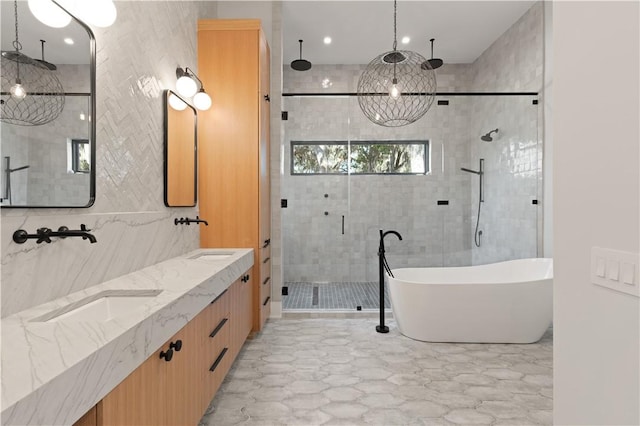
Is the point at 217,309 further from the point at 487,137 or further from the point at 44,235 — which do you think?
the point at 487,137

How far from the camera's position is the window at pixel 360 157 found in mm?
4004

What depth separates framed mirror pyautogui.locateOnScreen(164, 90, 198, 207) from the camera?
2.48m

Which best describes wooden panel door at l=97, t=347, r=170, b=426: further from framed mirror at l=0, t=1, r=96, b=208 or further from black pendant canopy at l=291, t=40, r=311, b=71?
black pendant canopy at l=291, t=40, r=311, b=71


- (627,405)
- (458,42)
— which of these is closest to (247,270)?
(627,405)

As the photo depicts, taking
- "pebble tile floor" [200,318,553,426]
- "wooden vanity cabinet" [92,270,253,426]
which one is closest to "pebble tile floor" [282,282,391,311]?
"pebble tile floor" [200,318,553,426]

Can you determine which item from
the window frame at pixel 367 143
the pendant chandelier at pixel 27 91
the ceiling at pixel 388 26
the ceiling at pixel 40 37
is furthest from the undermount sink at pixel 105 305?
the ceiling at pixel 388 26

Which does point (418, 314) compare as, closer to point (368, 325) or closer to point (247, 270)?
point (368, 325)

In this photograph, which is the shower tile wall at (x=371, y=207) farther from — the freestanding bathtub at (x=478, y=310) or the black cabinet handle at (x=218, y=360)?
the black cabinet handle at (x=218, y=360)

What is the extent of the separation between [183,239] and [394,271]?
7.05 ft

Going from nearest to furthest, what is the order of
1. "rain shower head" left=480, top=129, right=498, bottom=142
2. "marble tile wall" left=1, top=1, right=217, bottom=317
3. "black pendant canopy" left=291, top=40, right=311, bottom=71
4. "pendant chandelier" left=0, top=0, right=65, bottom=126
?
"pendant chandelier" left=0, top=0, right=65, bottom=126, "marble tile wall" left=1, top=1, right=217, bottom=317, "rain shower head" left=480, top=129, right=498, bottom=142, "black pendant canopy" left=291, top=40, right=311, bottom=71

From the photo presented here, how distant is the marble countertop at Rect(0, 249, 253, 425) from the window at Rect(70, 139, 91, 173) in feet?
1.75

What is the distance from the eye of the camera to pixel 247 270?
9.18ft

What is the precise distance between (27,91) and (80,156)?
35cm

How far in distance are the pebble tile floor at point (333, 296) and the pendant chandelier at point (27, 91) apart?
288 centimetres
